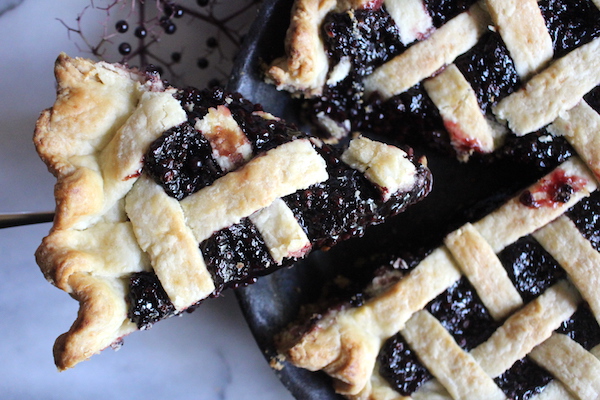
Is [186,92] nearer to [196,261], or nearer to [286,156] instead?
[286,156]

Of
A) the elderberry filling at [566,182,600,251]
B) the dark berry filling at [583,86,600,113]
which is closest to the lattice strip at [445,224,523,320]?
the elderberry filling at [566,182,600,251]

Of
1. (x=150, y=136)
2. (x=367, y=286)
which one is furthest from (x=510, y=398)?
(x=150, y=136)

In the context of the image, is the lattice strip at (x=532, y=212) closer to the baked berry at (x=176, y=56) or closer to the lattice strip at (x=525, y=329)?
the lattice strip at (x=525, y=329)

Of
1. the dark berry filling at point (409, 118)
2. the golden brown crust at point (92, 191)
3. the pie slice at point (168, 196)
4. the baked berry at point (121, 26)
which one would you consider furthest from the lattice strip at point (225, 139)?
the baked berry at point (121, 26)

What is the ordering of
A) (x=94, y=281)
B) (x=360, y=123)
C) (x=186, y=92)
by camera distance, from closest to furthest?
(x=94, y=281) → (x=186, y=92) → (x=360, y=123)

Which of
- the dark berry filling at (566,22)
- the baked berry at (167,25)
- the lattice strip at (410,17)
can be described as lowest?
the baked berry at (167,25)

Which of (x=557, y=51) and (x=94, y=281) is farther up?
(x=557, y=51)
